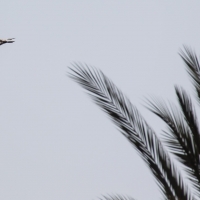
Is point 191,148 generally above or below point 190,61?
below

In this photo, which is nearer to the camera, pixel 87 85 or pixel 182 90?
pixel 87 85

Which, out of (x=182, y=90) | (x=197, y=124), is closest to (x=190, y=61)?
(x=182, y=90)

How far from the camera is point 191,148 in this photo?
558 cm

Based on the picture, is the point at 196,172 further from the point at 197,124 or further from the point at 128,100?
the point at 128,100

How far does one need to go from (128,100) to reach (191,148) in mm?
871

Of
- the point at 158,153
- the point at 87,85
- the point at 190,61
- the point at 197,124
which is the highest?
the point at 190,61

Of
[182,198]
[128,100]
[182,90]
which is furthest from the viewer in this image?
[182,90]

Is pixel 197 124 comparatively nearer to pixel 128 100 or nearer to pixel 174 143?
pixel 174 143

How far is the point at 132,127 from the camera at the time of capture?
557cm

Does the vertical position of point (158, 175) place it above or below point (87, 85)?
below

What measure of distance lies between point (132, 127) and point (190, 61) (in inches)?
53.3

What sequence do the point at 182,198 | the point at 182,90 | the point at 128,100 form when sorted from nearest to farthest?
the point at 182,198 → the point at 128,100 → the point at 182,90

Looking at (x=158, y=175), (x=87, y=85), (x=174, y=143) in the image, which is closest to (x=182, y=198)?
(x=158, y=175)

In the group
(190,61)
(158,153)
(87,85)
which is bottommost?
(158,153)
